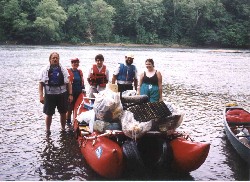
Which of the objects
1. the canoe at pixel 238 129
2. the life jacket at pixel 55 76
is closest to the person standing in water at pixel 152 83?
the life jacket at pixel 55 76

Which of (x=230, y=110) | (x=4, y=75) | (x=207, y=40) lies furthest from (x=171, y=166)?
(x=207, y=40)

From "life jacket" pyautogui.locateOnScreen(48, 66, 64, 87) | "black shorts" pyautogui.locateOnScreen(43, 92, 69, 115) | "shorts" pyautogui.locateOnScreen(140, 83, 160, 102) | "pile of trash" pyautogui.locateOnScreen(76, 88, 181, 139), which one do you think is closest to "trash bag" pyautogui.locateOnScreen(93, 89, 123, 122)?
"pile of trash" pyautogui.locateOnScreen(76, 88, 181, 139)

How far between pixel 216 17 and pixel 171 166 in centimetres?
8337

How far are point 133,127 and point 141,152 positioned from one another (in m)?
0.81

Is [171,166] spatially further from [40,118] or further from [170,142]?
[40,118]

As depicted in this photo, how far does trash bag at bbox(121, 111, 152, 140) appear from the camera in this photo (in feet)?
18.9

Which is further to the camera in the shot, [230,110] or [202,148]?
[230,110]

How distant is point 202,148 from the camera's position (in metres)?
5.88

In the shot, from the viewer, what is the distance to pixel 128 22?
81875mm

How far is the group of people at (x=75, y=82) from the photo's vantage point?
753cm

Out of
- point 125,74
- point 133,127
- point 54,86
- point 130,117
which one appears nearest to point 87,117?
point 130,117

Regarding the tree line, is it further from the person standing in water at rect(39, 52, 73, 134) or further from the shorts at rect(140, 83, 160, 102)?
the shorts at rect(140, 83, 160, 102)

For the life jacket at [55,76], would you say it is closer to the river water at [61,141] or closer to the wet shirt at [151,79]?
the river water at [61,141]

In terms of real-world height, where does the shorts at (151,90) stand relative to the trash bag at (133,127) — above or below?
above
